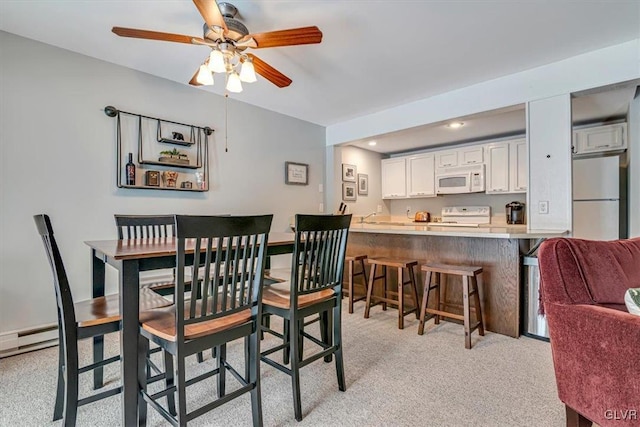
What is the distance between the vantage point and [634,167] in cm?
339

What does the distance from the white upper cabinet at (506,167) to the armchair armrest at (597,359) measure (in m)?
3.69

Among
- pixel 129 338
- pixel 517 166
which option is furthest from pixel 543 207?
pixel 129 338

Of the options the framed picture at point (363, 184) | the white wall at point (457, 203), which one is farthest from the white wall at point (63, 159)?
the white wall at point (457, 203)

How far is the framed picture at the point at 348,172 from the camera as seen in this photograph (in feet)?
16.4

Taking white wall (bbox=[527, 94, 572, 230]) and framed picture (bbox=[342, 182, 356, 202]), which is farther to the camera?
framed picture (bbox=[342, 182, 356, 202])

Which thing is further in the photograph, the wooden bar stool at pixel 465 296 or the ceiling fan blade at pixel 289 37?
the wooden bar stool at pixel 465 296

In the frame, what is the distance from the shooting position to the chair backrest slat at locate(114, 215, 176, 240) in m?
2.24

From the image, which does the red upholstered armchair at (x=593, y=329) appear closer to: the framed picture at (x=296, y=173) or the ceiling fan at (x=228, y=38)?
the ceiling fan at (x=228, y=38)

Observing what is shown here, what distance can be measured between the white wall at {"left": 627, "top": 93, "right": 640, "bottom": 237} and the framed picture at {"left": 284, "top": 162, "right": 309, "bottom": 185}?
371 cm

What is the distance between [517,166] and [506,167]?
0.46 ft

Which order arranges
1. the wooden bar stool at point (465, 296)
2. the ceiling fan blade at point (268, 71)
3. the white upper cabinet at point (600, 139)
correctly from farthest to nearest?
the white upper cabinet at point (600, 139) < the wooden bar stool at point (465, 296) < the ceiling fan blade at point (268, 71)

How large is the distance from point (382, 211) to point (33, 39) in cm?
517

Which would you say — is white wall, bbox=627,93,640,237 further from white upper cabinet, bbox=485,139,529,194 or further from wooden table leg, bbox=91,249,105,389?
wooden table leg, bbox=91,249,105,389

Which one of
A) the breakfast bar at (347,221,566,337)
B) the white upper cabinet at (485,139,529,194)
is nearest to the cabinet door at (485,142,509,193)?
the white upper cabinet at (485,139,529,194)
